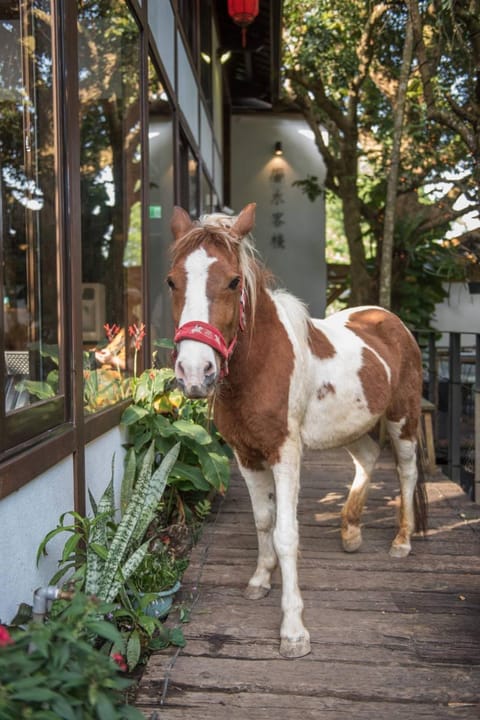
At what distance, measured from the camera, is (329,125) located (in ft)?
34.0

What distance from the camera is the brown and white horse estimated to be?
7.23ft

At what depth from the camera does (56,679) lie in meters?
1.21

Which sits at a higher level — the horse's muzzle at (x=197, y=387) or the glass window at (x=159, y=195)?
the glass window at (x=159, y=195)

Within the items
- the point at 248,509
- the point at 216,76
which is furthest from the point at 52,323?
the point at 216,76

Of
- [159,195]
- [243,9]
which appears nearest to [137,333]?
[159,195]

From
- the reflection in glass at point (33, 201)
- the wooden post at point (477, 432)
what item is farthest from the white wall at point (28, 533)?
the wooden post at point (477, 432)

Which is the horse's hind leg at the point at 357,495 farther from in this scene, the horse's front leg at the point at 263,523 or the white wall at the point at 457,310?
the white wall at the point at 457,310

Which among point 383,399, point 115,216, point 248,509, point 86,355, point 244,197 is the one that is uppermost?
point 244,197

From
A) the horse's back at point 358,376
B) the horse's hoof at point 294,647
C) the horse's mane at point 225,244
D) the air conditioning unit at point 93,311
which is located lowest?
the horse's hoof at point 294,647

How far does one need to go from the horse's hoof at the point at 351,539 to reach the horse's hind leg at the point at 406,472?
0.79ft

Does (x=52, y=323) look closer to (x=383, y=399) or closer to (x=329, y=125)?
(x=383, y=399)

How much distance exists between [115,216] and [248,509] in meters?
2.20

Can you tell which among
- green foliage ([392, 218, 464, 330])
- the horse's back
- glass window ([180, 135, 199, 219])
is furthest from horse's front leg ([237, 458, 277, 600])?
green foliage ([392, 218, 464, 330])

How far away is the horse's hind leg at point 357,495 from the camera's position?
3.47m
